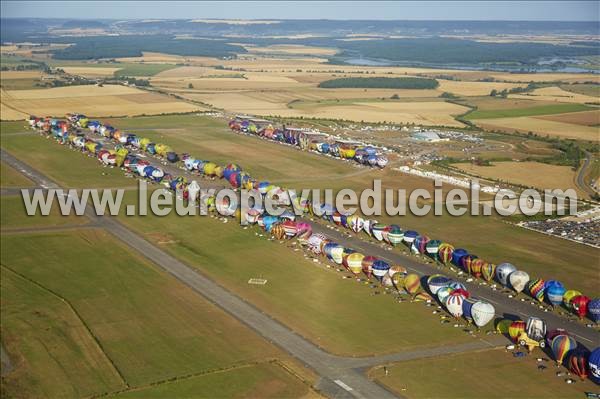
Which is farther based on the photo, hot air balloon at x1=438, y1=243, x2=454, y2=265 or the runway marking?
hot air balloon at x1=438, y1=243, x2=454, y2=265

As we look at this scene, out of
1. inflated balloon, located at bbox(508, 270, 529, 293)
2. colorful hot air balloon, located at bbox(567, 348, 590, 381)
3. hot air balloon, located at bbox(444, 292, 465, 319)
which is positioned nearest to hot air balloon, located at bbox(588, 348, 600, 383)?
colorful hot air balloon, located at bbox(567, 348, 590, 381)

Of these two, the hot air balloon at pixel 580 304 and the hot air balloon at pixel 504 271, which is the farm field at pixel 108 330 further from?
the hot air balloon at pixel 580 304

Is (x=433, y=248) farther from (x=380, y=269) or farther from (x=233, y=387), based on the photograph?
(x=233, y=387)

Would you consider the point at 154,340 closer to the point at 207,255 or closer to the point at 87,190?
the point at 207,255

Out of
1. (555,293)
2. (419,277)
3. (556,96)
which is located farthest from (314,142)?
(556,96)

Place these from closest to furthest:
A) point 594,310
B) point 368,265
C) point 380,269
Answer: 1. point 594,310
2. point 380,269
3. point 368,265

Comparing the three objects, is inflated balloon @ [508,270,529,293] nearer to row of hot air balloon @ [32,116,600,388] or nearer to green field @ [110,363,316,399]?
row of hot air balloon @ [32,116,600,388]
